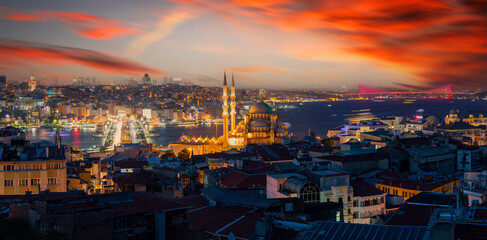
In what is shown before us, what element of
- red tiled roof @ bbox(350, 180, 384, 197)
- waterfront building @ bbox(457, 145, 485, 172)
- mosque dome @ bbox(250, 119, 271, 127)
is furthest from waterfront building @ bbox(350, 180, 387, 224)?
mosque dome @ bbox(250, 119, 271, 127)

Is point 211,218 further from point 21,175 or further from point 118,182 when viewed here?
point 21,175

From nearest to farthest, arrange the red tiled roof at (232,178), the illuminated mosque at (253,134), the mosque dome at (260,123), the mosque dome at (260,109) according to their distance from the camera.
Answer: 1. the red tiled roof at (232,178)
2. the illuminated mosque at (253,134)
3. the mosque dome at (260,123)
4. the mosque dome at (260,109)

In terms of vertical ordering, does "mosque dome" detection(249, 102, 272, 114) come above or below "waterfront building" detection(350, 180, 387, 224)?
above

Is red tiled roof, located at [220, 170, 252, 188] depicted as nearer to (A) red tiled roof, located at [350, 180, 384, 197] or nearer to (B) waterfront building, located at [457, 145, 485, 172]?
(A) red tiled roof, located at [350, 180, 384, 197]

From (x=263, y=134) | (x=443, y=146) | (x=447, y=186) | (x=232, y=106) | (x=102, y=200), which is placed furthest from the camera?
(x=232, y=106)

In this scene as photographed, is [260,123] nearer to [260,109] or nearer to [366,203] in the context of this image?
[260,109]

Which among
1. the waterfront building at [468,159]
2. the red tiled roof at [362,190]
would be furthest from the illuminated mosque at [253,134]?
the red tiled roof at [362,190]

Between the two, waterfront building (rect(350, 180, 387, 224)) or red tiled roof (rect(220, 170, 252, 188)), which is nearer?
waterfront building (rect(350, 180, 387, 224))

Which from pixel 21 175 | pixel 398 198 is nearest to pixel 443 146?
pixel 398 198

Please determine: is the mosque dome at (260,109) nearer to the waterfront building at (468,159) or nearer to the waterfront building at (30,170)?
the waterfront building at (468,159)
